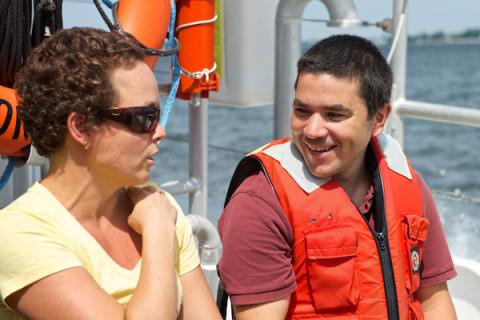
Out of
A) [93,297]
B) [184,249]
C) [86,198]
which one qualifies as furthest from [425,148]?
[93,297]

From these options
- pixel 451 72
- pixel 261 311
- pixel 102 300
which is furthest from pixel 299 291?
pixel 451 72

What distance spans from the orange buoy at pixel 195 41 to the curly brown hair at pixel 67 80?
0.97 metres

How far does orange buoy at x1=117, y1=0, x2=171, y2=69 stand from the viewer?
2.33 m

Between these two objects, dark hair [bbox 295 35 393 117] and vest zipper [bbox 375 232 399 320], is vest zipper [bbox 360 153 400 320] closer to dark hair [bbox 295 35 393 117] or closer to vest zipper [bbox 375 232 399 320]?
vest zipper [bbox 375 232 399 320]

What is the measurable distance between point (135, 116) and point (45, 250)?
298 mm

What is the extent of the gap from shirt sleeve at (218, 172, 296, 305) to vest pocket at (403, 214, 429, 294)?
308 millimetres

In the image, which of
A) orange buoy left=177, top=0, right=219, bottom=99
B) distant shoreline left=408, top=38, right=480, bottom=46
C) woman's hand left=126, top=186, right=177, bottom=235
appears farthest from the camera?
distant shoreline left=408, top=38, right=480, bottom=46

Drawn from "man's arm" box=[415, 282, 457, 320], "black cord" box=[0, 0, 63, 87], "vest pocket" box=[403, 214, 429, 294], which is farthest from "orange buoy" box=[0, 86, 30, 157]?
"man's arm" box=[415, 282, 457, 320]

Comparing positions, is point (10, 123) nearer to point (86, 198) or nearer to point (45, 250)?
point (86, 198)

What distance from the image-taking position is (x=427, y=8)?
3594 cm

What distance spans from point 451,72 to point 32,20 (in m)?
37.5

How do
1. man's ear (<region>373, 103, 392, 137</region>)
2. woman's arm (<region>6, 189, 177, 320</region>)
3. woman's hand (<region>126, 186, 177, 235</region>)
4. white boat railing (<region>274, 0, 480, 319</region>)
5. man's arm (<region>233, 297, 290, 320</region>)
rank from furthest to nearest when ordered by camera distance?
white boat railing (<region>274, 0, 480, 319</region>) → man's ear (<region>373, 103, 392, 137</region>) → man's arm (<region>233, 297, 290, 320</region>) → woman's hand (<region>126, 186, 177, 235</region>) → woman's arm (<region>6, 189, 177, 320</region>)

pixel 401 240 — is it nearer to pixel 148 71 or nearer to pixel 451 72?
pixel 148 71

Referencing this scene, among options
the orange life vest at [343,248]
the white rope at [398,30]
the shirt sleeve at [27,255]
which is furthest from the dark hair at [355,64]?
the white rope at [398,30]
